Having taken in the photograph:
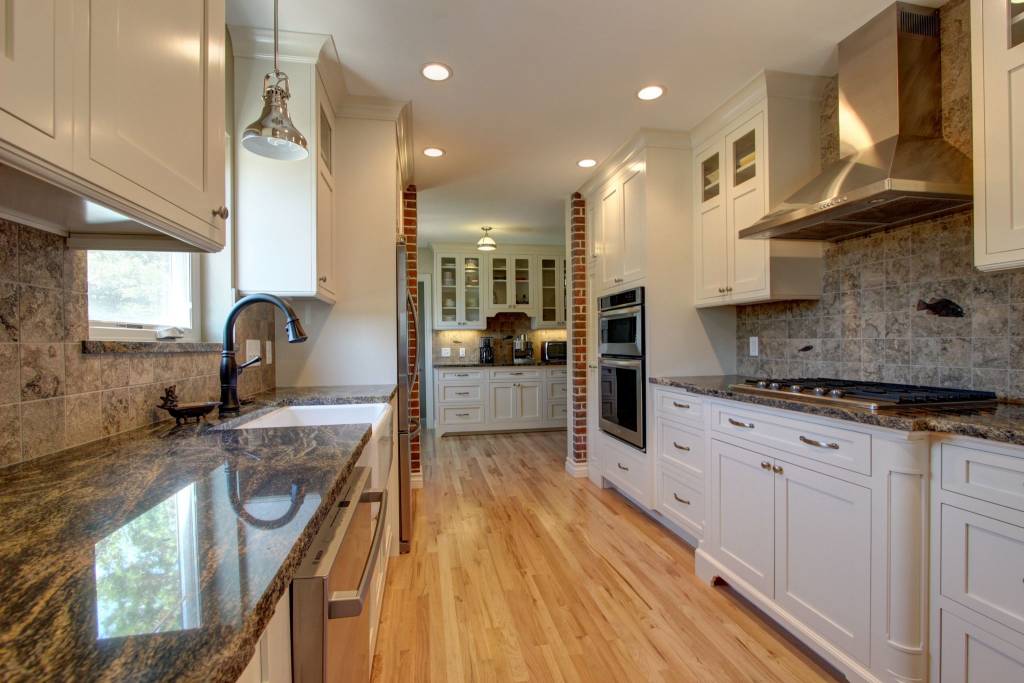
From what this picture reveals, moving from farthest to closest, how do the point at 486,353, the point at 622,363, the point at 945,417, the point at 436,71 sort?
1. the point at 486,353
2. the point at 622,363
3. the point at 436,71
4. the point at 945,417

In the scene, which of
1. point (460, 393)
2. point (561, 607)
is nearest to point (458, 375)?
point (460, 393)

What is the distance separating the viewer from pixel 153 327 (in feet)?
5.22

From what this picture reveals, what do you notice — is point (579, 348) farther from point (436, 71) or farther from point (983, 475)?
point (983, 475)

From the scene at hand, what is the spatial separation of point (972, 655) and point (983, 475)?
0.47m

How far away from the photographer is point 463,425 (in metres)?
5.50

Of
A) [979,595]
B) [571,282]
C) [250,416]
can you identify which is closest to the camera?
[979,595]

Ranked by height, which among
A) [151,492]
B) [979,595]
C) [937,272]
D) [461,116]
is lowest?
[979,595]

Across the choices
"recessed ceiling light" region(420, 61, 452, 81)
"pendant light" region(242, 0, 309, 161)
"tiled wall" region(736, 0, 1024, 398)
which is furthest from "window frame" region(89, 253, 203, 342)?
"tiled wall" region(736, 0, 1024, 398)

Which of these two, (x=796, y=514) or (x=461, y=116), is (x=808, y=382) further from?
(x=461, y=116)

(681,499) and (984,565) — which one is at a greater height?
(984,565)

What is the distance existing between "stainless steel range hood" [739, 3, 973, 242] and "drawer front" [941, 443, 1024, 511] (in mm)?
859

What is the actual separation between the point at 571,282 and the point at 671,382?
159cm

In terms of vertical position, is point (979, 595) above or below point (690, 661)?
above

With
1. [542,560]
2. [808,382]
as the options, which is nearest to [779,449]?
[808,382]
